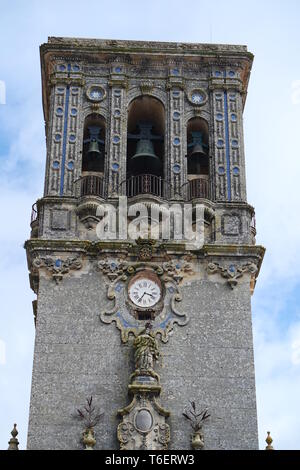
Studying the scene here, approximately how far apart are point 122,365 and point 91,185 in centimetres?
631

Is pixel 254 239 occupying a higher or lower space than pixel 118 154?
lower

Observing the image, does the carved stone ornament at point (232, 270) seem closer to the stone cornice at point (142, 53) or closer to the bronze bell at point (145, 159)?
the bronze bell at point (145, 159)

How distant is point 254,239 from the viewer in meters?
36.6

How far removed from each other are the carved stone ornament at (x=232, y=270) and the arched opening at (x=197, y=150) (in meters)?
3.47

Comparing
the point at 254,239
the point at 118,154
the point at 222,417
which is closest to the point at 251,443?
the point at 222,417

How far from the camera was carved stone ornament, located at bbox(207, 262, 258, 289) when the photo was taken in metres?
35.0

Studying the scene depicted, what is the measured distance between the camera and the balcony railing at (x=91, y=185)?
121ft

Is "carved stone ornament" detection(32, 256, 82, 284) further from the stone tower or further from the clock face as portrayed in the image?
the clock face

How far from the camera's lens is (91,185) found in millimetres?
36812

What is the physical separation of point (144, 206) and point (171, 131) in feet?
10.8

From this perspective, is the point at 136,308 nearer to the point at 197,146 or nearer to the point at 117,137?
the point at 117,137
